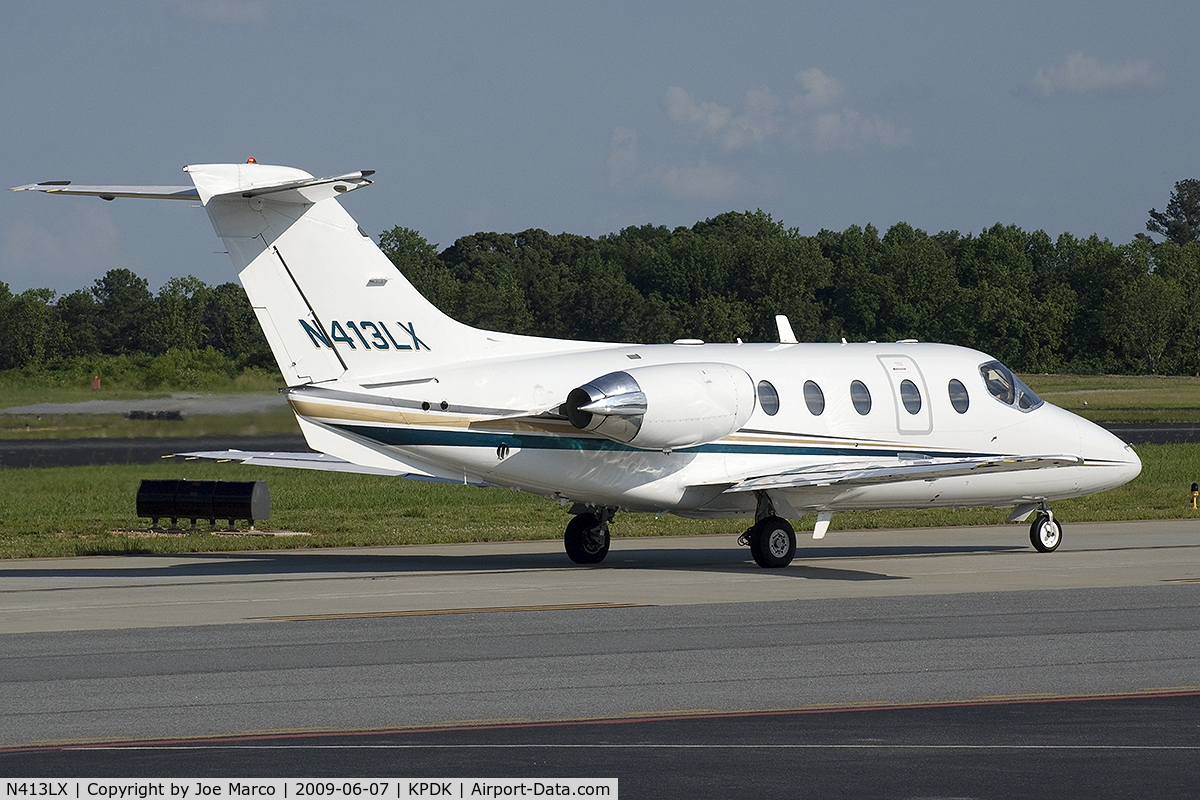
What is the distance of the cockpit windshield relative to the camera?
84.1 ft

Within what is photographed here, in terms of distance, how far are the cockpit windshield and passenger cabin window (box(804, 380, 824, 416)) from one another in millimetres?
3373

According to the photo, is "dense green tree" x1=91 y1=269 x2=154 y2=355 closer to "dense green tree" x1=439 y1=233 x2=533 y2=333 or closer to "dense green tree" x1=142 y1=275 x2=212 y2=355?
"dense green tree" x1=142 y1=275 x2=212 y2=355

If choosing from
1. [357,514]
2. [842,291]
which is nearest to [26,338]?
[357,514]

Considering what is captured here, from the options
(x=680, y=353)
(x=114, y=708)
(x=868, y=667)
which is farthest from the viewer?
(x=680, y=353)

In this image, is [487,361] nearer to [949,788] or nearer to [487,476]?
[487,476]

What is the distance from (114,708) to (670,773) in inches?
192

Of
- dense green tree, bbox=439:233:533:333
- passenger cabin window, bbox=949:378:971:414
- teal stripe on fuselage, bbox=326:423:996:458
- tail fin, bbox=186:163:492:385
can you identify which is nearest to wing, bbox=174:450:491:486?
teal stripe on fuselage, bbox=326:423:996:458

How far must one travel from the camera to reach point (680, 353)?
23641mm

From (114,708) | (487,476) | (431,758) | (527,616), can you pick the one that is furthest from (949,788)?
(487,476)

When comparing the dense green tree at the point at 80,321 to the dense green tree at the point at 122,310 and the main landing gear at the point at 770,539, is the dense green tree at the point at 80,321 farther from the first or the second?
the main landing gear at the point at 770,539

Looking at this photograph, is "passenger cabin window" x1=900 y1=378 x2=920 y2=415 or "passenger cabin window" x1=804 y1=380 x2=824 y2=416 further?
"passenger cabin window" x1=900 y1=378 x2=920 y2=415

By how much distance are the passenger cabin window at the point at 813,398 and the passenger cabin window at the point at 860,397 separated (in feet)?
1.94

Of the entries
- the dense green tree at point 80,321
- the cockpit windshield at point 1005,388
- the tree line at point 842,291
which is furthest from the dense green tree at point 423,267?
the cockpit windshield at point 1005,388
